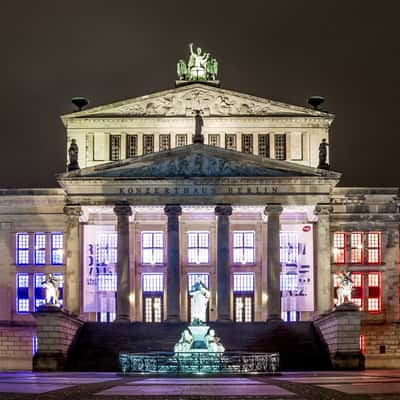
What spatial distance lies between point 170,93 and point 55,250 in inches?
557

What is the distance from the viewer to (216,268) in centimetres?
8231

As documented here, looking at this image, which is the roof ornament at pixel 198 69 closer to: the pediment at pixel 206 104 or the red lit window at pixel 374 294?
the pediment at pixel 206 104

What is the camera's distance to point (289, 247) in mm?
82375

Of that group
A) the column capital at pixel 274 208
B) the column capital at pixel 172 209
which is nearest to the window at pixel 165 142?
the column capital at pixel 172 209

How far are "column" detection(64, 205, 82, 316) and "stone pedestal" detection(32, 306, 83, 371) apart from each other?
11479mm

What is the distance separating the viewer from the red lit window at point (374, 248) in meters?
84.9

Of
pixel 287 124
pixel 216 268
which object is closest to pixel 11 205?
pixel 216 268

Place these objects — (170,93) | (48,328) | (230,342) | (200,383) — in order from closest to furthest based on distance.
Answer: (200,383)
(48,328)
(230,342)
(170,93)

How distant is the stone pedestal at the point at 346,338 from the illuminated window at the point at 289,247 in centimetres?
1363

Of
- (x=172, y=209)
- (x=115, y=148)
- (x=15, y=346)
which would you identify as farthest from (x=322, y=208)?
(x=15, y=346)

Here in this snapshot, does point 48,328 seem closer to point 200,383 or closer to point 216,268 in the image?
point 216,268

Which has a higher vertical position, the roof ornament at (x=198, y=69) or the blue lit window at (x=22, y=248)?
the roof ornament at (x=198, y=69)

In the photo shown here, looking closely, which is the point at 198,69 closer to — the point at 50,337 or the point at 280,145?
the point at 280,145

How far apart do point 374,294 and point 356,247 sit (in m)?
3.62
